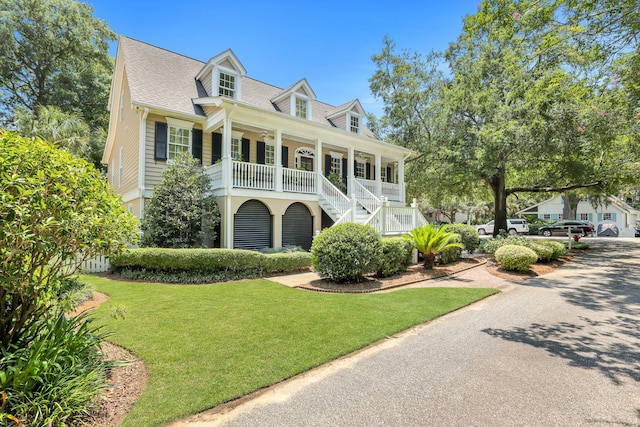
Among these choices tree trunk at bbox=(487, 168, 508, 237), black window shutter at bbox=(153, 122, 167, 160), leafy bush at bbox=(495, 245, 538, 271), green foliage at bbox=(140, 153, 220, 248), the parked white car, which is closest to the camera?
green foliage at bbox=(140, 153, 220, 248)

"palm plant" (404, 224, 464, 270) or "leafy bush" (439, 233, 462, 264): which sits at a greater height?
"palm plant" (404, 224, 464, 270)

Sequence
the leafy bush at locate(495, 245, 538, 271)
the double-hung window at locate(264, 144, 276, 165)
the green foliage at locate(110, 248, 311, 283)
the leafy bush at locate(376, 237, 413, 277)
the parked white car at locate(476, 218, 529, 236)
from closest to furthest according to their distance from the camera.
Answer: the green foliage at locate(110, 248, 311, 283) → the leafy bush at locate(376, 237, 413, 277) → the leafy bush at locate(495, 245, 538, 271) → the double-hung window at locate(264, 144, 276, 165) → the parked white car at locate(476, 218, 529, 236)

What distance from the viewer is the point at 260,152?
583 inches

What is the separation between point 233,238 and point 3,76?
968 inches

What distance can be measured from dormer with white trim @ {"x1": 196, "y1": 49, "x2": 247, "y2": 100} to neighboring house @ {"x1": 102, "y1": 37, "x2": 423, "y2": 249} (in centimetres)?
4

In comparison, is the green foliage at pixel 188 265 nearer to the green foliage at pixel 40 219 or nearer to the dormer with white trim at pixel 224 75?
the green foliage at pixel 40 219

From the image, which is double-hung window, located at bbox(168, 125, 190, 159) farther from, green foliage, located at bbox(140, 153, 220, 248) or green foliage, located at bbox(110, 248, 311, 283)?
green foliage, located at bbox(110, 248, 311, 283)

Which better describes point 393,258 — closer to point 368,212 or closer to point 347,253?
point 347,253

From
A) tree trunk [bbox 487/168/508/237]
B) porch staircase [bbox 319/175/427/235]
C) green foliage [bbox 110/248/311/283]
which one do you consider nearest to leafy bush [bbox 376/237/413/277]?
porch staircase [bbox 319/175/427/235]

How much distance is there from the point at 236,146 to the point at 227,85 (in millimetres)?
2930

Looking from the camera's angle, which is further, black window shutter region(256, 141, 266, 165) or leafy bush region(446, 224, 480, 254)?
black window shutter region(256, 141, 266, 165)

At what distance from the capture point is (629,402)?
3146mm

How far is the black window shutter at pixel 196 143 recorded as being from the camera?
13.0 meters

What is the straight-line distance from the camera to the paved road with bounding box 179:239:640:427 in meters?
2.87
